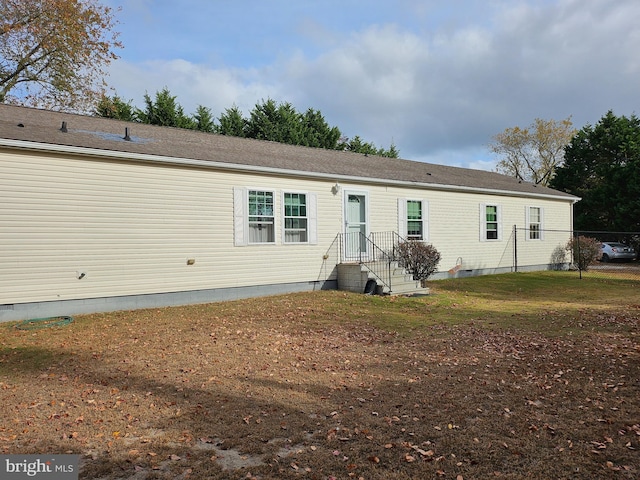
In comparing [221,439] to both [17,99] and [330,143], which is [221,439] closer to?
[17,99]

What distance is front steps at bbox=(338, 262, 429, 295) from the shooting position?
1212cm

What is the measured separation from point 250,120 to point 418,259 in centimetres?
1973

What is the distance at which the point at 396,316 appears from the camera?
9.24 metres

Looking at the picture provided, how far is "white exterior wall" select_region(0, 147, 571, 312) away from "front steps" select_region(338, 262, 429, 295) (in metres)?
0.64

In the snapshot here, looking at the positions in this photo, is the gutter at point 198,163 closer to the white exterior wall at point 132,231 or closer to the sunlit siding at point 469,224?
the white exterior wall at point 132,231

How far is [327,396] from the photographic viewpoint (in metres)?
4.64

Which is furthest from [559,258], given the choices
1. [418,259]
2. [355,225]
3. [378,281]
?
[378,281]

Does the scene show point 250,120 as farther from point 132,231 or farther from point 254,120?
point 132,231

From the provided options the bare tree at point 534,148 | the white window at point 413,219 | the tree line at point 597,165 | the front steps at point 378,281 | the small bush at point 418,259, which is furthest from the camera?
A: the bare tree at point 534,148

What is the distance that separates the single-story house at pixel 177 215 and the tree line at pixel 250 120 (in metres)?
12.7

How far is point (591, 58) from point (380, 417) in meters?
A: 25.0

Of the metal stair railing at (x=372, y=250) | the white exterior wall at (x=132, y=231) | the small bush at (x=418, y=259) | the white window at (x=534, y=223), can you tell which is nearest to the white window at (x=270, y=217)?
the white exterior wall at (x=132, y=231)

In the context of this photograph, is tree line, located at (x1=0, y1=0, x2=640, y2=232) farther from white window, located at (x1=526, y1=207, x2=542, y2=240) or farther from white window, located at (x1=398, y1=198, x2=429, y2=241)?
white window, located at (x1=398, y1=198, x2=429, y2=241)

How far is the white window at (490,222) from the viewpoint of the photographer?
675 inches
